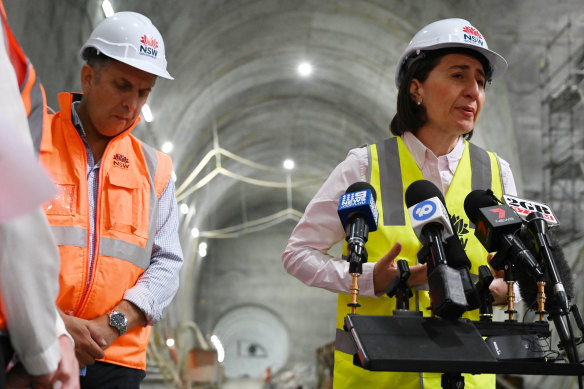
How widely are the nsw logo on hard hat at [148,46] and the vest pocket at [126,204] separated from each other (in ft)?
1.96

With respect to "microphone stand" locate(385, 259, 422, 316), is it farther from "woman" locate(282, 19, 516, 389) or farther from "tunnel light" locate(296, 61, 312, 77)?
"tunnel light" locate(296, 61, 312, 77)

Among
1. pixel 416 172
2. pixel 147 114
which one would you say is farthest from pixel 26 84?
pixel 147 114

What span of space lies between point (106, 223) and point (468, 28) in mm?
1667

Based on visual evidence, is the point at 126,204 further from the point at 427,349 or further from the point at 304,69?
the point at 304,69

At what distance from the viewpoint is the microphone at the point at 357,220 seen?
6.40 feet

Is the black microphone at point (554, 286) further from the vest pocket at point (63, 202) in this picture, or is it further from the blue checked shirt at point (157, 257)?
the vest pocket at point (63, 202)

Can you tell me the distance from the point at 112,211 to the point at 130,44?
0.80 meters

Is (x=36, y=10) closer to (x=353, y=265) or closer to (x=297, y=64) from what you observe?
(x=353, y=265)

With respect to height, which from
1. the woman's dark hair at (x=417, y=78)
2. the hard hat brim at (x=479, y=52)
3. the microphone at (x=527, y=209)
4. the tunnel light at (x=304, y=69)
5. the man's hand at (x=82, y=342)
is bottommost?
the man's hand at (x=82, y=342)

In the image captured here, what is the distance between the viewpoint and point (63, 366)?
1.56m

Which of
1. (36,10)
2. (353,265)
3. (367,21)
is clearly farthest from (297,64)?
(353,265)

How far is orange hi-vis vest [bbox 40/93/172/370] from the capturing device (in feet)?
8.07

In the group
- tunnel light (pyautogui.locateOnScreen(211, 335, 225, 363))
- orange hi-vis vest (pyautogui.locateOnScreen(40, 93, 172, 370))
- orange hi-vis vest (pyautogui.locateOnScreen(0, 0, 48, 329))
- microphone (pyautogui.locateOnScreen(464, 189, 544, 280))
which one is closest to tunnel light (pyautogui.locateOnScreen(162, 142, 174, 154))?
orange hi-vis vest (pyautogui.locateOnScreen(40, 93, 172, 370))

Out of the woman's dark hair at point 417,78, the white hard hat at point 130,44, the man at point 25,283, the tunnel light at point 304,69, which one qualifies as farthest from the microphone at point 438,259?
the tunnel light at point 304,69
